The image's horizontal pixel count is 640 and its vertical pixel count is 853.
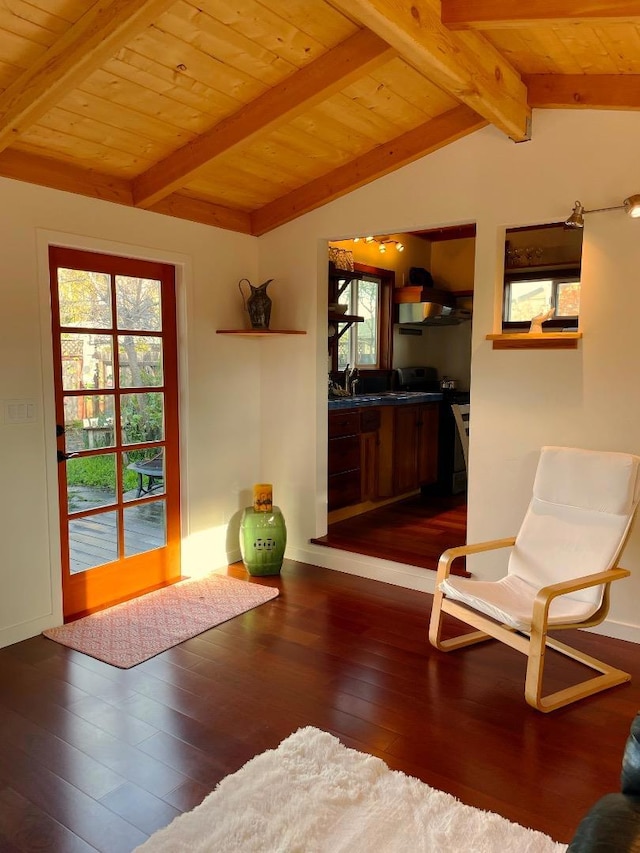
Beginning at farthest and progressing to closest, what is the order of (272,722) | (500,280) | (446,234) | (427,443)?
(446,234) < (427,443) < (500,280) < (272,722)

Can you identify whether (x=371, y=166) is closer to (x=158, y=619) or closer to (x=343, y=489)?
(x=343, y=489)

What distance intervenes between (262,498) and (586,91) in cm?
292

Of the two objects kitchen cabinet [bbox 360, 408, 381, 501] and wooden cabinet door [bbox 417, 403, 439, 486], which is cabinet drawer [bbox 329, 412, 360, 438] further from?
wooden cabinet door [bbox 417, 403, 439, 486]

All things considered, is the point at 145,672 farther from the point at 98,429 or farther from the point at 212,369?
the point at 212,369

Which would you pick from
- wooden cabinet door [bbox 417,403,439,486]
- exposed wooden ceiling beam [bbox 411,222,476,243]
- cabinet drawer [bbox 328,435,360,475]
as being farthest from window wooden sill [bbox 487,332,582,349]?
exposed wooden ceiling beam [bbox 411,222,476,243]

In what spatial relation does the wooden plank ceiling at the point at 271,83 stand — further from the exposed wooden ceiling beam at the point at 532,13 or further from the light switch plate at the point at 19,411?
the light switch plate at the point at 19,411

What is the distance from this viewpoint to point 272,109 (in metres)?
2.98

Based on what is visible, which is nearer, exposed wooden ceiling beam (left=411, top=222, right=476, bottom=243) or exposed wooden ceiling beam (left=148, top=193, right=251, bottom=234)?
exposed wooden ceiling beam (left=148, top=193, right=251, bottom=234)

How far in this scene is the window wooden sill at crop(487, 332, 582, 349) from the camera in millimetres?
3230

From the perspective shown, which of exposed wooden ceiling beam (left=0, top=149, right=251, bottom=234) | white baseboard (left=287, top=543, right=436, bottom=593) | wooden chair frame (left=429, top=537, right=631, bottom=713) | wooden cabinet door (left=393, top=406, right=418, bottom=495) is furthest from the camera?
wooden cabinet door (left=393, top=406, right=418, bottom=495)

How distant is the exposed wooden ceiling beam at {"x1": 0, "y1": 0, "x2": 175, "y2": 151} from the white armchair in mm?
2516

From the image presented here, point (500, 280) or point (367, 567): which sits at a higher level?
point (500, 280)

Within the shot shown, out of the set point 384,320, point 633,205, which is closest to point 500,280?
point 633,205

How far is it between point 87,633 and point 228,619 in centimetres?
72
